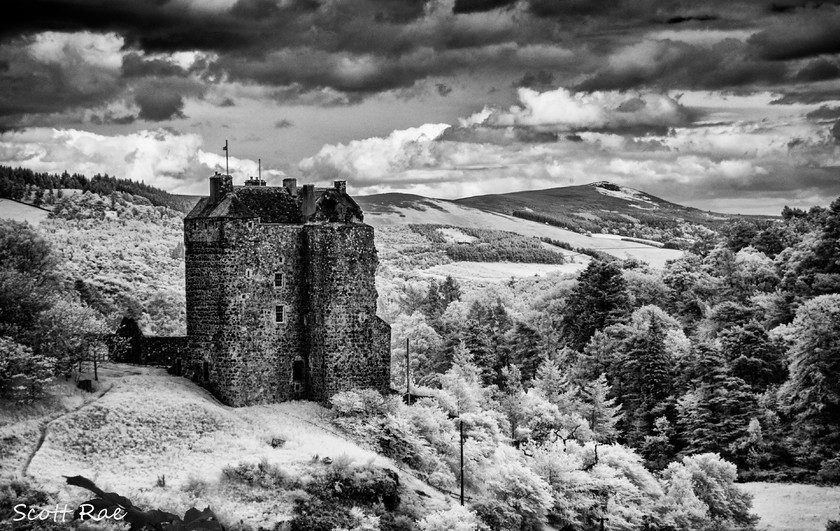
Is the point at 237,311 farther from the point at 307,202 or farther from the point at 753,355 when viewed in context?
the point at 753,355

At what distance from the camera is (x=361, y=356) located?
163ft

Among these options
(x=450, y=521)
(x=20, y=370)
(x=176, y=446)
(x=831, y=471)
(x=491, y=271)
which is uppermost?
(x=491, y=271)

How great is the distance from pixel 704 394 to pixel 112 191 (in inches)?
5248

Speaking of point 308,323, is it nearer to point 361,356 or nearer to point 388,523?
point 361,356

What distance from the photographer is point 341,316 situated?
1948 inches

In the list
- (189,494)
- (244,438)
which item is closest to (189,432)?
(244,438)

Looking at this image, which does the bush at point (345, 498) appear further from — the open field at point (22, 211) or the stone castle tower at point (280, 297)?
the open field at point (22, 211)

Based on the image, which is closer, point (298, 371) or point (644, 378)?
point (298, 371)

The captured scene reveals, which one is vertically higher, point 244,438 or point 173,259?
point 173,259

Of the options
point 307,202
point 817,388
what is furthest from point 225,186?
point 817,388

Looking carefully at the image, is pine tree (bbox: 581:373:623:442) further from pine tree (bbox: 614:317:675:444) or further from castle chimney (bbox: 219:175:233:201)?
castle chimney (bbox: 219:175:233:201)

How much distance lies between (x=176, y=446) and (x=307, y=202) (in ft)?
52.6

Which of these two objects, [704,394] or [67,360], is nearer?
[67,360]

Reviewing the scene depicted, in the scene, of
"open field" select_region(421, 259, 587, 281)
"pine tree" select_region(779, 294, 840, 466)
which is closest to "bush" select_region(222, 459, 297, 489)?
"pine tree" select_region(779, 294, 840, 466)
